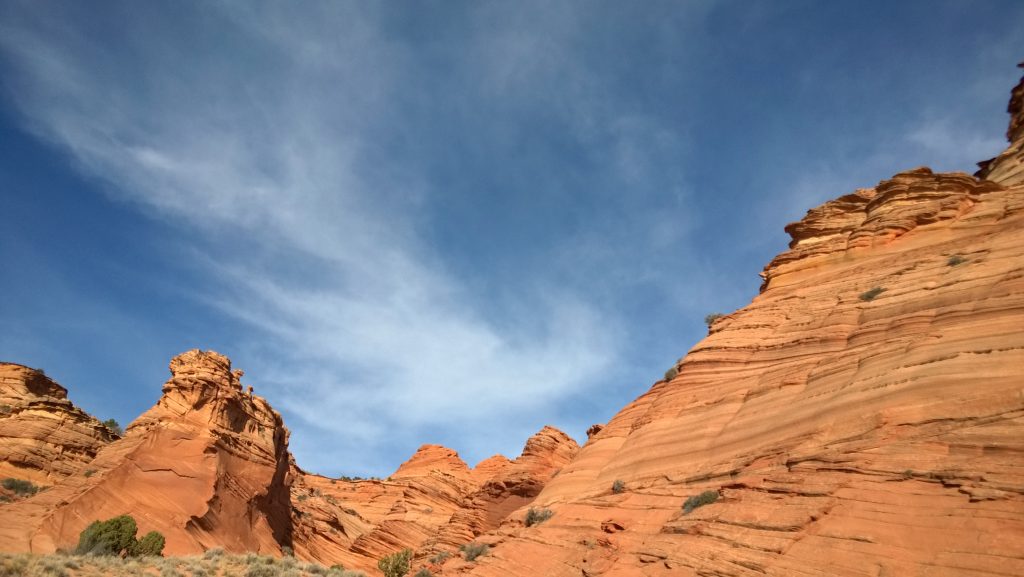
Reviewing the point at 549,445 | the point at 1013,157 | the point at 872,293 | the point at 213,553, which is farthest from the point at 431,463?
the point at 1013,157

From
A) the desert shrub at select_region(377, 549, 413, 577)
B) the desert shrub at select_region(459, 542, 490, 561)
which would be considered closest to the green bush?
the desert shrub at select_region(459, 542, 490, 561)

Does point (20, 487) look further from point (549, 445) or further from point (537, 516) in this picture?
point (549, 445)

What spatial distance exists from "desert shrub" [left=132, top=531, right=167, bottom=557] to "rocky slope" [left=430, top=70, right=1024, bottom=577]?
37.6 feet

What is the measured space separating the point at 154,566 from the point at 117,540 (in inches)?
145

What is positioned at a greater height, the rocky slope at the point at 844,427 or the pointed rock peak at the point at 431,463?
the pointed rock peak at the point at 431,463

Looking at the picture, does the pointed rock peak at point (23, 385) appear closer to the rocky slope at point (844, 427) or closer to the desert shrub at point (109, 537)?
the desert shrub at point (109, 537)

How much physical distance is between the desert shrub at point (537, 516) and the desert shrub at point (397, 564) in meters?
Answer: 15.4

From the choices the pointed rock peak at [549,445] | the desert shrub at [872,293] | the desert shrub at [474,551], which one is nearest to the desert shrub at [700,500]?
the desert shrub at [474,551]

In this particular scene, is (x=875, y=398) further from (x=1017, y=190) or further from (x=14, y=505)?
(x=14, y=505)

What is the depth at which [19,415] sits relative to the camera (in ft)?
115

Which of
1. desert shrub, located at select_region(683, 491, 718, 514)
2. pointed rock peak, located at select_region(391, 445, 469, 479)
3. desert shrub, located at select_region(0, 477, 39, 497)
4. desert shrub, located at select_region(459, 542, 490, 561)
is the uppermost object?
pointed rock peak, located at select_region(391, 445, 469, 479)

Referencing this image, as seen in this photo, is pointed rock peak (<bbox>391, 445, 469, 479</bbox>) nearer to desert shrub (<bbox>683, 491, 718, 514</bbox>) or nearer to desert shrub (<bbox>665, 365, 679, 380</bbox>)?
desert shrub (<bbox>665, 365, 679, 380</bbox>)

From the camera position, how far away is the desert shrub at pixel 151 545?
2312 cm

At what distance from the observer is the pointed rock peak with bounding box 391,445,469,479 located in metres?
62.6
